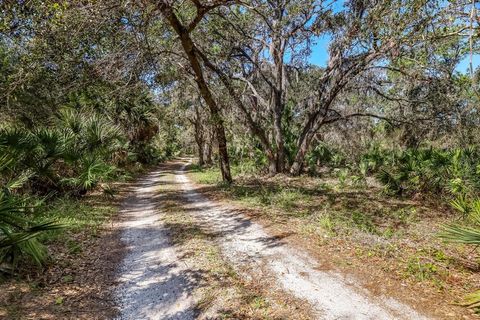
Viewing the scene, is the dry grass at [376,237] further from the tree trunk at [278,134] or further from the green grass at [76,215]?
the green grass at [76,215]

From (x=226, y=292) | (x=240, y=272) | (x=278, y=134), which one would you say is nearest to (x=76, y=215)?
(x=240, y=272)

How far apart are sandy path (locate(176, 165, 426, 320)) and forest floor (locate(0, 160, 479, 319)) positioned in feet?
0.06

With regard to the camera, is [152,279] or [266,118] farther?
[266,118]

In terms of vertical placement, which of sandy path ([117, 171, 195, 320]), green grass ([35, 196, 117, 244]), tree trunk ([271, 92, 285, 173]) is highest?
tree trunk ([271, 92, 285, 173])

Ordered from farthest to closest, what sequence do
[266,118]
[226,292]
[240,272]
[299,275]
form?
[266,118] → [240,272] → [299,275] → [226,292]

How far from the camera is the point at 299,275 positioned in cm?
481

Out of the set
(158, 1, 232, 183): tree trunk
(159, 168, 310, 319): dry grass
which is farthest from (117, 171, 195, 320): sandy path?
(158, 1, 232, 183): tree trunk

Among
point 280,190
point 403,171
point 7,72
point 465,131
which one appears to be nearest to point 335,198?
point 280,190

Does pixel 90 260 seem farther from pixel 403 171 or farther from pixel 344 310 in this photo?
pixel 403 171

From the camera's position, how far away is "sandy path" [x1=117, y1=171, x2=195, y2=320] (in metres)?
4.00

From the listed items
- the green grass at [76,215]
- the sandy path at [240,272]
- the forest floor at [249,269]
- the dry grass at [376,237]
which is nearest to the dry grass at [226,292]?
the forest floor at [249,269]

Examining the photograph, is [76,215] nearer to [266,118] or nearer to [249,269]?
[249,269]

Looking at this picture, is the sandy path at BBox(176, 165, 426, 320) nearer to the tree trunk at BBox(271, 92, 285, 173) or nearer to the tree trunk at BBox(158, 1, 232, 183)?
the tree trunk at BBox(158, 1, 232, 183)

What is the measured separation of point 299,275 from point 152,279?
2372mm
